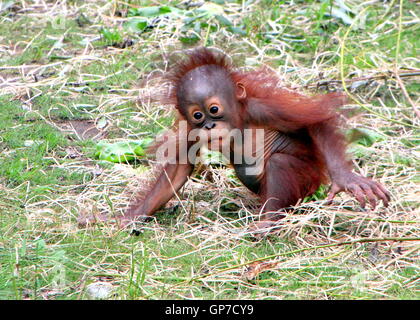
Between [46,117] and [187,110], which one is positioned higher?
[187,110]

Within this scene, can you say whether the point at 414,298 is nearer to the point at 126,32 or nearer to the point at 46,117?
the point at 46,117

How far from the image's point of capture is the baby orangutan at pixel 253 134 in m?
4.12

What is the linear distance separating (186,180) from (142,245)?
2.38 feet

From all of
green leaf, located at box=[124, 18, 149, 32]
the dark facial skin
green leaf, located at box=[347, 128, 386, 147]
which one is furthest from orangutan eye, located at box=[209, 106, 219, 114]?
green leaf, located at box=[124, 18, 149, 32]

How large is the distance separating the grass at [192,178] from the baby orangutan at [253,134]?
0.43ft

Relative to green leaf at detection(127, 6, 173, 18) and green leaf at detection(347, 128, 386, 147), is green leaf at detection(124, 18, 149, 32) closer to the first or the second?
green leaf at detection(127, 6, 173, 18)

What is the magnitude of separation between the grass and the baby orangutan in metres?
0.13

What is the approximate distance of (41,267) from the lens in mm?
3561

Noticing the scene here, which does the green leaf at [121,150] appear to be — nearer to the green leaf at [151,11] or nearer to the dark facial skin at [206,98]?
the dark facial skin at [206,98]

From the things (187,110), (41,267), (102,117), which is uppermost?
(187,110)

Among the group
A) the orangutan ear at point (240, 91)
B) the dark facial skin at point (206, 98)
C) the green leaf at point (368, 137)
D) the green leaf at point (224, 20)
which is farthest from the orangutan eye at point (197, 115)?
the green leaf at point (224, 20)

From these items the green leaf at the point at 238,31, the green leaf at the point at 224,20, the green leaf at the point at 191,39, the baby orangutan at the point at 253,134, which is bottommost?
the green leaf at the point at 191,39
